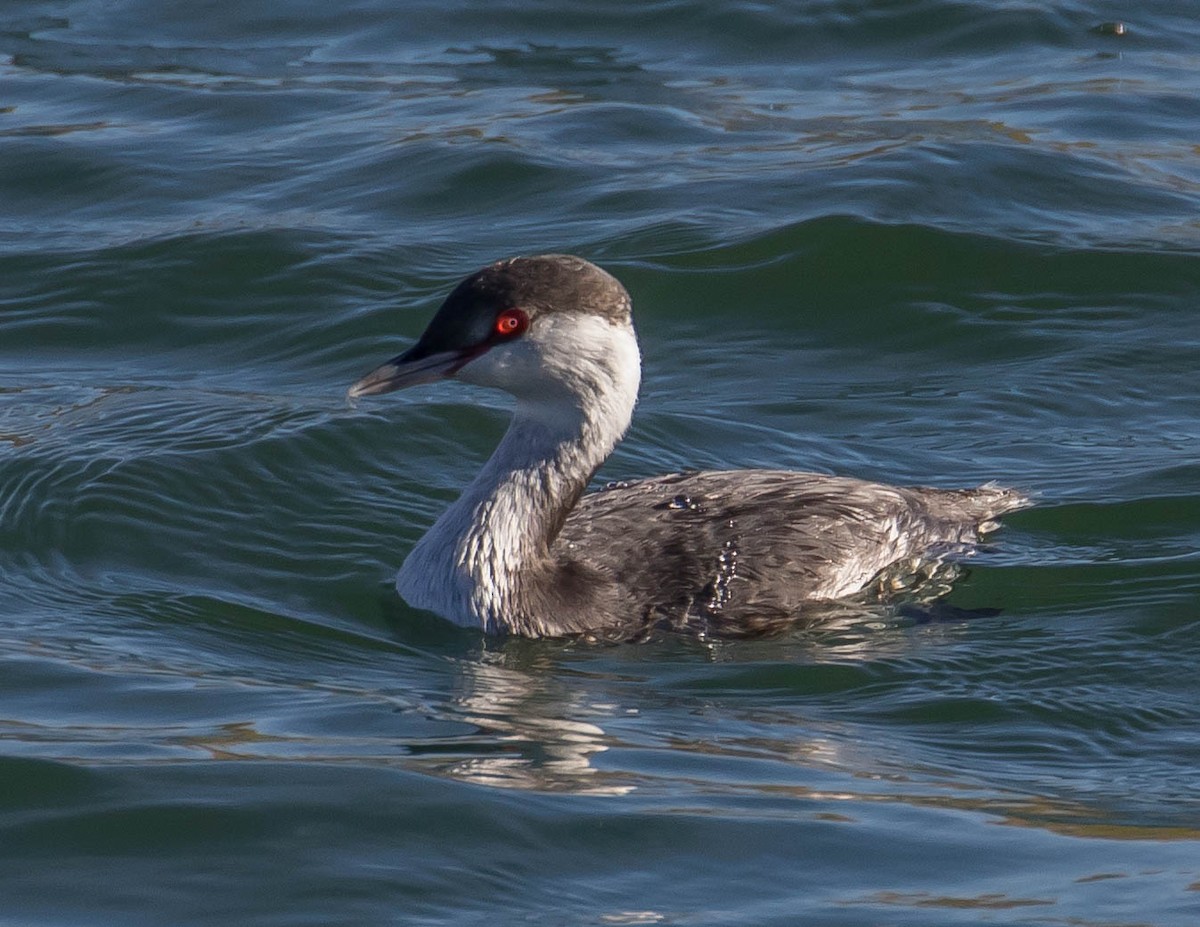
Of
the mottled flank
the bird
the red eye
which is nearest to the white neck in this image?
the bird

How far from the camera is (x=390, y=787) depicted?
6.74 m

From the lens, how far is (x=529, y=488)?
8789 mm

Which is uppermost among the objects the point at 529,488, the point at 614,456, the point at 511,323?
the point at 511,323

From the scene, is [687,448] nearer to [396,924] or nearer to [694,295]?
[694,295]

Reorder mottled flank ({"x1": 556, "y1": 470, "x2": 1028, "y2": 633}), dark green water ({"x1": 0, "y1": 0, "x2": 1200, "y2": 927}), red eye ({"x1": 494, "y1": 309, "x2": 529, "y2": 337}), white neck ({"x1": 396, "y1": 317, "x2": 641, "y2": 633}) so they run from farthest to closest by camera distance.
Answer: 1. mottled flank ({"x1": 556, "y1": 470, "x2": 1028, "y2": 633})
2. white neck ({"x1": 396, "y1": 317, "x2": 641, "y2": 633})
3. red eye ({"x1": 494, "y1": 309, "x2": 529, "y2": 337})
4. dark green water ({"x1": 0, "y1": 0, "x2": 1200, "y2": 927})

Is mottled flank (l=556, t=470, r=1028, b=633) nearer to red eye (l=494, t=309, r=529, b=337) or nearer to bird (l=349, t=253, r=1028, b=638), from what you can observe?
bird (l=349, t=253, r=1028, b=638)

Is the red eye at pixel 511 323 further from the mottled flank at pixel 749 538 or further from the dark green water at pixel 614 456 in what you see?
the dark green water at pixel 614 456

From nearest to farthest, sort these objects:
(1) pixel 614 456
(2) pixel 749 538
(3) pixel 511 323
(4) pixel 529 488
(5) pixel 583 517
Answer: (3) pixel 511 323, (4) pixel 529 488, (2) pixel 749 538, (5) pixel 583 517, (1) pixel 614 456

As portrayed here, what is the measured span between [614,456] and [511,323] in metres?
2.72

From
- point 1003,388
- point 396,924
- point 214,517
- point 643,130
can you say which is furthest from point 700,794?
point 643,130

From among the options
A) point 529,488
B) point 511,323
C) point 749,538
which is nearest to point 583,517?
point 529,488

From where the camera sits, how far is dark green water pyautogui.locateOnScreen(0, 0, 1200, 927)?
21.1 feet

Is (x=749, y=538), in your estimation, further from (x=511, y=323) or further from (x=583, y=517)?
(x=511, y=323)

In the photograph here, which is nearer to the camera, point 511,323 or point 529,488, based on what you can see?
point 511,323
